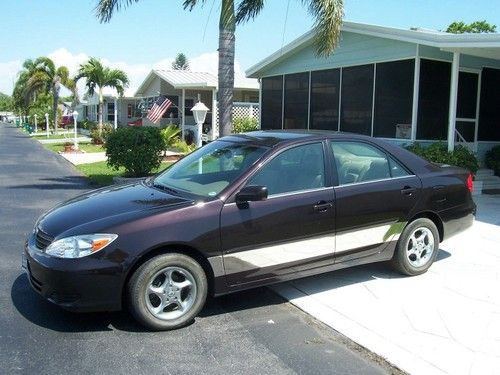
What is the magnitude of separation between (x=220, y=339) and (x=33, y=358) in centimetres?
136

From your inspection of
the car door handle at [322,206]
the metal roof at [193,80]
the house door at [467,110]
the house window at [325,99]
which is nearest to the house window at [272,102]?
the house window at [325,99]

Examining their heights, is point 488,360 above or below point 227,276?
below

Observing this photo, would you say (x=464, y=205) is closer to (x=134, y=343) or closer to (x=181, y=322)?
(x=181, y=322)

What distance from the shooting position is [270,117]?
1764 cm

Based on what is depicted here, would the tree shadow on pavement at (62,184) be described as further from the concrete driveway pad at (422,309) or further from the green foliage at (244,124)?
the concrete driveway pad at (422,309)

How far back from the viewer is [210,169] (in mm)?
5305

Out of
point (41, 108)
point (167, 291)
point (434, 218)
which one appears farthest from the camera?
point (41, 108)

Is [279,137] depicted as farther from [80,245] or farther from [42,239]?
[42,239]

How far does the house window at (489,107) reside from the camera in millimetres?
13008

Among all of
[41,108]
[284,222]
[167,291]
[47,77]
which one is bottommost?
[167,291]

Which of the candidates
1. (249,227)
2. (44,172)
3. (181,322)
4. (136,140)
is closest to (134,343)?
(181,322)

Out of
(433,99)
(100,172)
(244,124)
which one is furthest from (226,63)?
(244,124)

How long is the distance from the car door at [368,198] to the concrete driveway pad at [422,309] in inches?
17.0

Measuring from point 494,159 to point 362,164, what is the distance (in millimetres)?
8524
